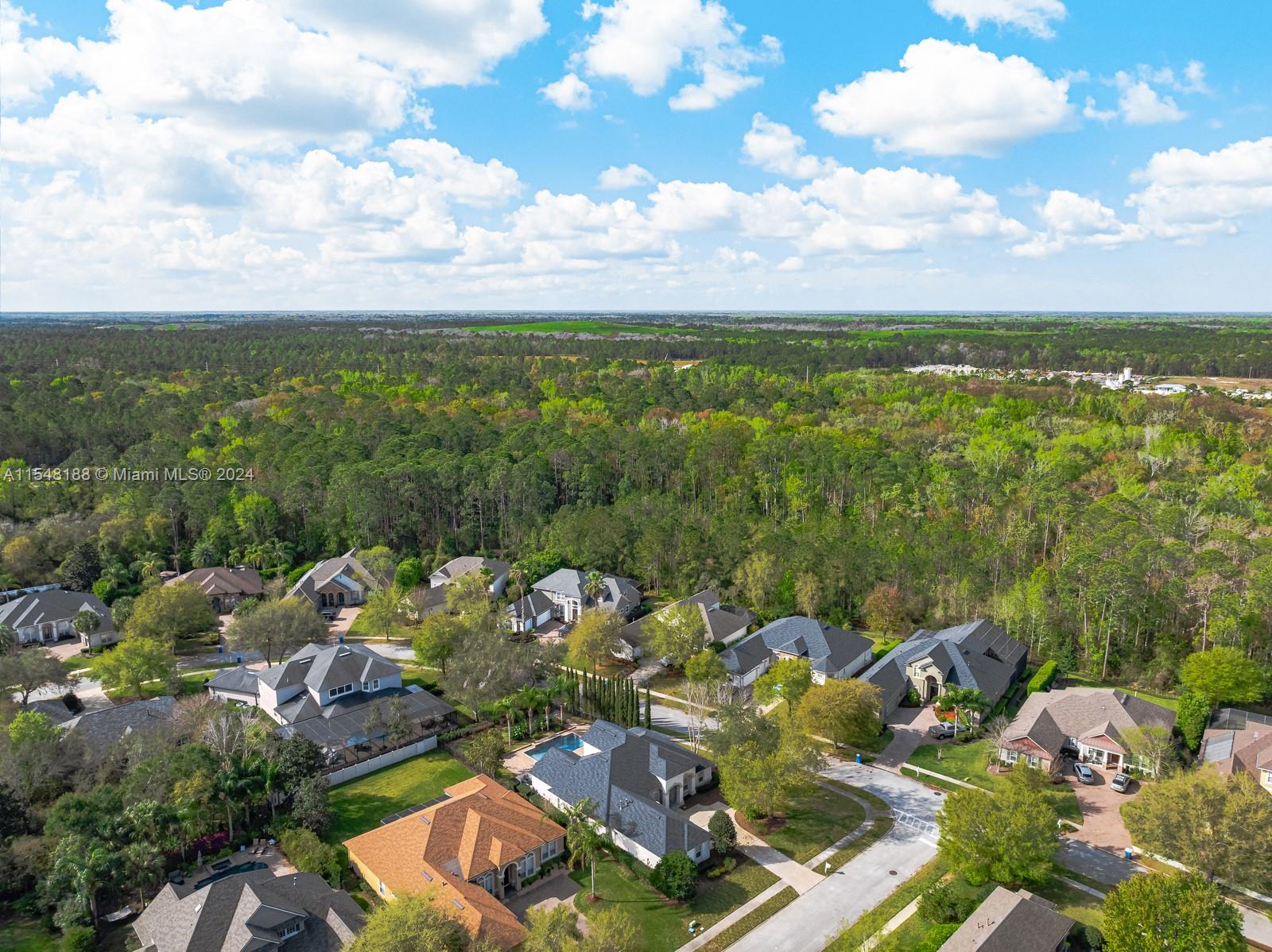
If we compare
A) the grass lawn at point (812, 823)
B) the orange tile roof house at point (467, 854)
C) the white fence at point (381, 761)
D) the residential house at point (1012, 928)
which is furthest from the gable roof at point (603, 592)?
the residential house at point (1012, 928)

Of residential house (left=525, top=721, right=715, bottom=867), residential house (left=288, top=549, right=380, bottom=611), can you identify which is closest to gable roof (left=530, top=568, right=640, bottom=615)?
residential house (left=288, top=549, right=380, bottom=611)

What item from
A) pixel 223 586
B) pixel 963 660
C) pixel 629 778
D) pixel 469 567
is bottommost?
pixel 223 586

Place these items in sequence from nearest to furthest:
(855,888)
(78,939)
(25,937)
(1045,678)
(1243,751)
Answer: (78,939), (25,937), (855,888), (1243,751), (1045,678)

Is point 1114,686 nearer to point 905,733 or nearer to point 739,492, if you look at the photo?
point 905,733

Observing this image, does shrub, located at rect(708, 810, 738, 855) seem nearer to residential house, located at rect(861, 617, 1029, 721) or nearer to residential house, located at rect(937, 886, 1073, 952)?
residential house, located at rect(937, 886, 1073, 952)

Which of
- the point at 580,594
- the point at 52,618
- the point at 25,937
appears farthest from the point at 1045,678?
the point at 52,618

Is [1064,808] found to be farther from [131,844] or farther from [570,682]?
[131,844]
